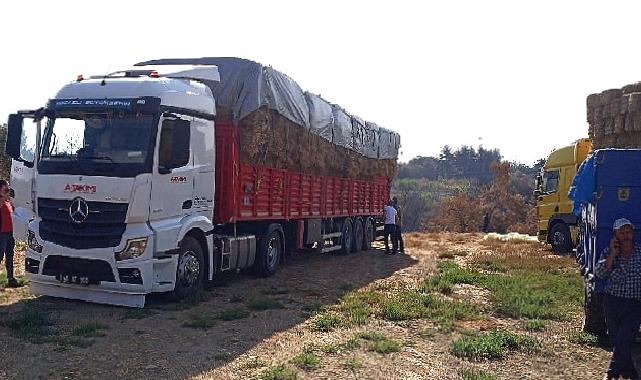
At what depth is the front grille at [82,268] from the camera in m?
8.28

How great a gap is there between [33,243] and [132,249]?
5.26ft

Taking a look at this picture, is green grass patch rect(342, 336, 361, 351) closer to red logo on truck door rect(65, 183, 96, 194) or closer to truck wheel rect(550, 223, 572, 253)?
red logo on truck door rect(65, 183, 96, 194)

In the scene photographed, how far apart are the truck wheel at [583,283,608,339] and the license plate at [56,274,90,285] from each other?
677 centimetres

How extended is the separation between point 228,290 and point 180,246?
5.99 feet

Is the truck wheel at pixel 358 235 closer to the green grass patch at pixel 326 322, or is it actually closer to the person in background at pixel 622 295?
the green grass patch at pixel 326 322

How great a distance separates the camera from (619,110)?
8328mm

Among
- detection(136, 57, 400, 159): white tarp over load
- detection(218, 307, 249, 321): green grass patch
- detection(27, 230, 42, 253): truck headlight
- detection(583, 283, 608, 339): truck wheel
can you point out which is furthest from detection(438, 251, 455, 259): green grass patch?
detection(27, 230, 42, 253): truck headlight

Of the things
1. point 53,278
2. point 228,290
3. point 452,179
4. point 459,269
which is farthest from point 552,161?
point 452,179

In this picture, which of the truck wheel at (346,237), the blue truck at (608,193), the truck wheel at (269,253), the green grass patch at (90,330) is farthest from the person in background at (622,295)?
the truck wheel at (346,237)

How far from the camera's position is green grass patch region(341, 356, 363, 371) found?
608 centimetres

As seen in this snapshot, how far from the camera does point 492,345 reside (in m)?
6.85

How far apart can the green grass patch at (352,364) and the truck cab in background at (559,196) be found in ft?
43.2

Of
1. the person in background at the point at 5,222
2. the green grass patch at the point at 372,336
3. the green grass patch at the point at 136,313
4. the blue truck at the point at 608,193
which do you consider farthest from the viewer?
the person in background at the point at 5,222

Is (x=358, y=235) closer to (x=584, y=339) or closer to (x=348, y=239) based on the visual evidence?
(x=348, y=239)
